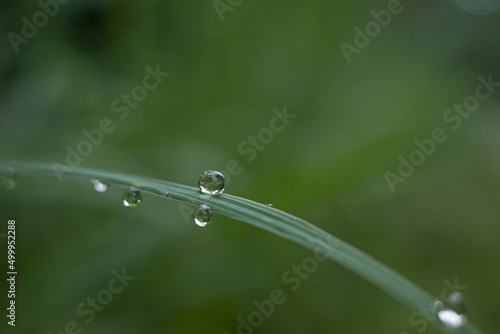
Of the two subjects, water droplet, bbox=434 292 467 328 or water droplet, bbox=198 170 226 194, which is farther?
water droplet, bbox=198 170 226 194

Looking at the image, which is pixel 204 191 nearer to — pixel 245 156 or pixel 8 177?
pixel 8 177

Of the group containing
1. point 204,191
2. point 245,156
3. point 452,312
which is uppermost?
point 245,156

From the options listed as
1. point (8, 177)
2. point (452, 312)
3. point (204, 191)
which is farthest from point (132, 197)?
point (452, 312)

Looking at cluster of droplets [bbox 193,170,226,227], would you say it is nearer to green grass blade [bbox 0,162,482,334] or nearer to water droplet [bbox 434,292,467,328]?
green grass blade [bbox 0,162,482,334]

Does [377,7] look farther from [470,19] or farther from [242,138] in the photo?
[242,138]

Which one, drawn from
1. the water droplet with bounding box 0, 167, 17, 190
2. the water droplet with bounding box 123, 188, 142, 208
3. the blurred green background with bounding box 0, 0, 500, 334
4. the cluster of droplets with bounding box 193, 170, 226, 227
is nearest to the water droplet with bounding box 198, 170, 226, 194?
the cluster of droplets with bounding box 193, 170, 226, 227

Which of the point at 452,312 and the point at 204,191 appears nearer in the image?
the point at 452,312

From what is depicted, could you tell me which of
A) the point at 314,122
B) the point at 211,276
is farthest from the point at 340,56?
the point at 211,276
